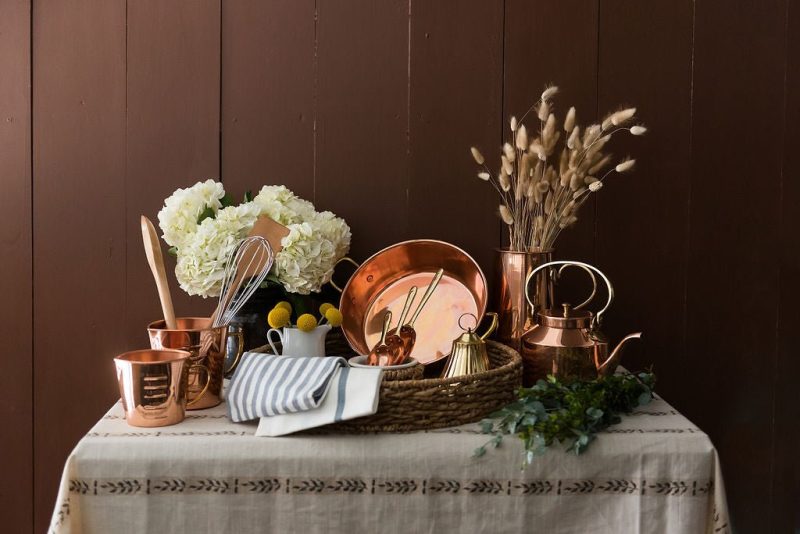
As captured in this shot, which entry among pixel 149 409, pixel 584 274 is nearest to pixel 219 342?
pixel 149 409

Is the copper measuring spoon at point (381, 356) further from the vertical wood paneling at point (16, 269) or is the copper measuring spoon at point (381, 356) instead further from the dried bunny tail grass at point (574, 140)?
the vertical wood paneling at point (16, 269)

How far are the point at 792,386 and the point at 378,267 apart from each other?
0.90 meters

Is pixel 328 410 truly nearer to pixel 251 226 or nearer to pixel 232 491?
pixel 232 491

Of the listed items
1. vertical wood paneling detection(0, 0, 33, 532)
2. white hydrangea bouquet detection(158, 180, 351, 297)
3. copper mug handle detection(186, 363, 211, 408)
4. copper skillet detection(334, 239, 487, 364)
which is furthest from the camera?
vertical wood paneling detection(0, 0, 33, 532)

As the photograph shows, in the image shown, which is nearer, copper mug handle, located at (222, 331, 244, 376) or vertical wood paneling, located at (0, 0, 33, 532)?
copper mug handle, located at (222, 331, 244, 376)

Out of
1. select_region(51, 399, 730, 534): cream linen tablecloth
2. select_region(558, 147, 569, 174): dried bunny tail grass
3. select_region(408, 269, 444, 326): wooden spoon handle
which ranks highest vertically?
select_region(558, 147, 569, 174): dried bunny tail grass

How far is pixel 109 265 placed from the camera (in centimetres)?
155

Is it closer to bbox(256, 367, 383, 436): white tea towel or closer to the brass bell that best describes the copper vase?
the brass bell

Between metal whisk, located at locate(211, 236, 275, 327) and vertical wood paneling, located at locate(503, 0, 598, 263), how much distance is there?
1.86ft

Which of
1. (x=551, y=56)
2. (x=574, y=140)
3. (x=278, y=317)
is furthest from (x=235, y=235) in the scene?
(x=551, y=56)

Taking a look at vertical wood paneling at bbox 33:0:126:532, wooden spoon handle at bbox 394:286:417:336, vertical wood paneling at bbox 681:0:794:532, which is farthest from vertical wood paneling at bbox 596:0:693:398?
vertical wood paneling at bbox 33:0:126:532

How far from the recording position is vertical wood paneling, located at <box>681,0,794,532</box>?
156 centimetres

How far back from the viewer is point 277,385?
3.65 feet

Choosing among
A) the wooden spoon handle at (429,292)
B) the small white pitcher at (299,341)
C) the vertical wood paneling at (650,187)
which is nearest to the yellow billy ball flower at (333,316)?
the small white pitcher at (299,341)
